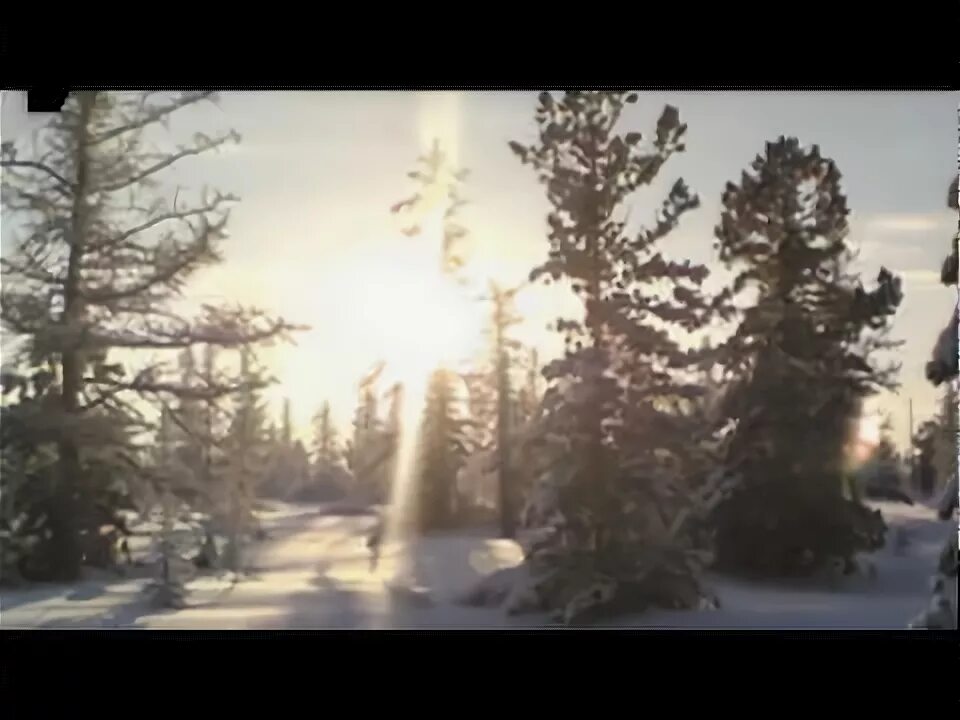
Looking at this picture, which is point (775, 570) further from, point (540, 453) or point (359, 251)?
point (359, 251)

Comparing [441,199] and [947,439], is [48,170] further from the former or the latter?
[947,439]

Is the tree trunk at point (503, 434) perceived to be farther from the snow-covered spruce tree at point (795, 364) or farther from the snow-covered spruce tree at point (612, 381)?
the snow-covered spruce tree at point (795, 364)

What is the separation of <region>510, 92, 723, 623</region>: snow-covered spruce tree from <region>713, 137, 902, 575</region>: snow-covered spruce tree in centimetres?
11

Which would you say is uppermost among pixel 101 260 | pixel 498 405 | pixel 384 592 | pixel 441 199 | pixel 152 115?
pixel 152 115

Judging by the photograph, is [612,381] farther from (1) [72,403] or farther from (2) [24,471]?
(2) [24,471]

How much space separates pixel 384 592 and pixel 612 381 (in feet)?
2.35

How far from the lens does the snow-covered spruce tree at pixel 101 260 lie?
6.59 feet

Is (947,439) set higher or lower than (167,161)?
lower

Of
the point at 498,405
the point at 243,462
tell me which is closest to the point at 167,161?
the point at 243,462

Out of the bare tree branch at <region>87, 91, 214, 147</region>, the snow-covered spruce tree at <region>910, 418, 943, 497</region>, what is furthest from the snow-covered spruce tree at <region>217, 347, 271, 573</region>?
the snow-covered spruce tree at <region>910, 418, 943, 497</region>

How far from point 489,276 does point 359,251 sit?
315 millimetres

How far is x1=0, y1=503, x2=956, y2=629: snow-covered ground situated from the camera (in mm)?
1965

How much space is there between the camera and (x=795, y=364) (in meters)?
2.02

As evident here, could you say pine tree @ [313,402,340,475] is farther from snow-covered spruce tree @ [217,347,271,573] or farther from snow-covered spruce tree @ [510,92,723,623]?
snow-covered spruce tree @ [510,92,723,623]
